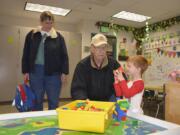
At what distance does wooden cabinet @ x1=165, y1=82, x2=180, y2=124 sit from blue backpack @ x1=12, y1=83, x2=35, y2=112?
1624mm

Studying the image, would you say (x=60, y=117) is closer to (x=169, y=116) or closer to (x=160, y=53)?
(x=169, y=116)

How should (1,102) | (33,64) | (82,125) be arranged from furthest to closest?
(1,102), (33,64), (82,125)

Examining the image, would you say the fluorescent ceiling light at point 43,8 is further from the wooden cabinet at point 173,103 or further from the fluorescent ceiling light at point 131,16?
the wooden cabinet at point 173,103

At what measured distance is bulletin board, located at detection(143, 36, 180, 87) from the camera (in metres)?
4.82

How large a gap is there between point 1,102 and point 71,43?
208 centimetres

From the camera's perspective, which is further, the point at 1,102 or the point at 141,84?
A: the point at 1,102

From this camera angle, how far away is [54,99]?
86.0 inches

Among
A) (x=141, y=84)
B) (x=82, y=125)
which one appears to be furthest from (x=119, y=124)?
(x=141, y=84)

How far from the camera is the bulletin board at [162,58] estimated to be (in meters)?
4.82

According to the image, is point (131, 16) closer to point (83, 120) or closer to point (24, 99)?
point (24, 99)

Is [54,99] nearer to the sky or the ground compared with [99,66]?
nearer to the ground

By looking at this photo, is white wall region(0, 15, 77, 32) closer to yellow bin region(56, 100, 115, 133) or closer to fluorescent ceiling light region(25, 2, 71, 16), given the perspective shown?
fluorescent ceiling light region(25, 2, 71, 16)

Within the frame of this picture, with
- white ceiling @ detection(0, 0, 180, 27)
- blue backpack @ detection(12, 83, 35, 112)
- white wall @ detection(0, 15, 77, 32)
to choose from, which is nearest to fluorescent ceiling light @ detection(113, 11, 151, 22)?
white ceiling @ detection(0, 0, 180, 27)

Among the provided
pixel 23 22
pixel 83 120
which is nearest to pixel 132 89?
pixel 83 120
